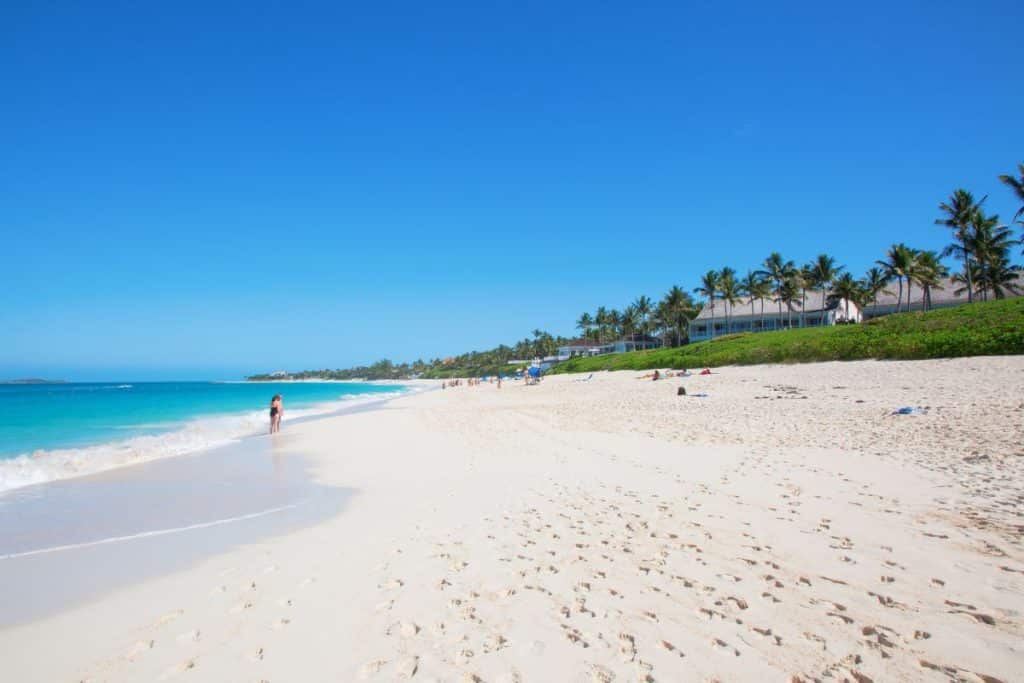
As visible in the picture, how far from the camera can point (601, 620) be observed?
3982 mm

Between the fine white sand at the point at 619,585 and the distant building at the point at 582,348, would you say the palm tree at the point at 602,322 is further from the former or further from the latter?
the fine white sand at the point at 619,585

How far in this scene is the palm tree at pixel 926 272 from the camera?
5641 cm

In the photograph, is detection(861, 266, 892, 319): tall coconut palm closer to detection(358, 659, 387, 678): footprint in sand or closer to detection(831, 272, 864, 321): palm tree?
detection(831, 272, 864, 321): palm tree

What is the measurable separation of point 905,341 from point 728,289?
4926 centimetres

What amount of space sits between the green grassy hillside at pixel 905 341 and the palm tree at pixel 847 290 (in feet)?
89.0

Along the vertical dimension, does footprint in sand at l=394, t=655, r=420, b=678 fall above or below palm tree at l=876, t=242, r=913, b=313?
below

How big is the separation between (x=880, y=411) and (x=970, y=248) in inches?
2038

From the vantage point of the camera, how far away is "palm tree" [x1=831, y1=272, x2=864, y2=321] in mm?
65250

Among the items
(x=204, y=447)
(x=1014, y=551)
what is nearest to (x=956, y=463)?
(x=1014, y=551)

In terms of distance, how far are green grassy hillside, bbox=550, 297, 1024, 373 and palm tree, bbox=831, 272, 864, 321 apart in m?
27.1

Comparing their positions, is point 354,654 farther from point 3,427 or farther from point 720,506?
point 3,427

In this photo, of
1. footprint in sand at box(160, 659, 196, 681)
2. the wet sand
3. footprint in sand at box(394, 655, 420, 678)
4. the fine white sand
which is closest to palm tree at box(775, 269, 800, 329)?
the fine white sand

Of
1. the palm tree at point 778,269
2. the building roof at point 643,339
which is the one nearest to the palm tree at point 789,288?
the palm tree at point 778,269

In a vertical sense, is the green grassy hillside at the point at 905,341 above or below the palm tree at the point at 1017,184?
below
